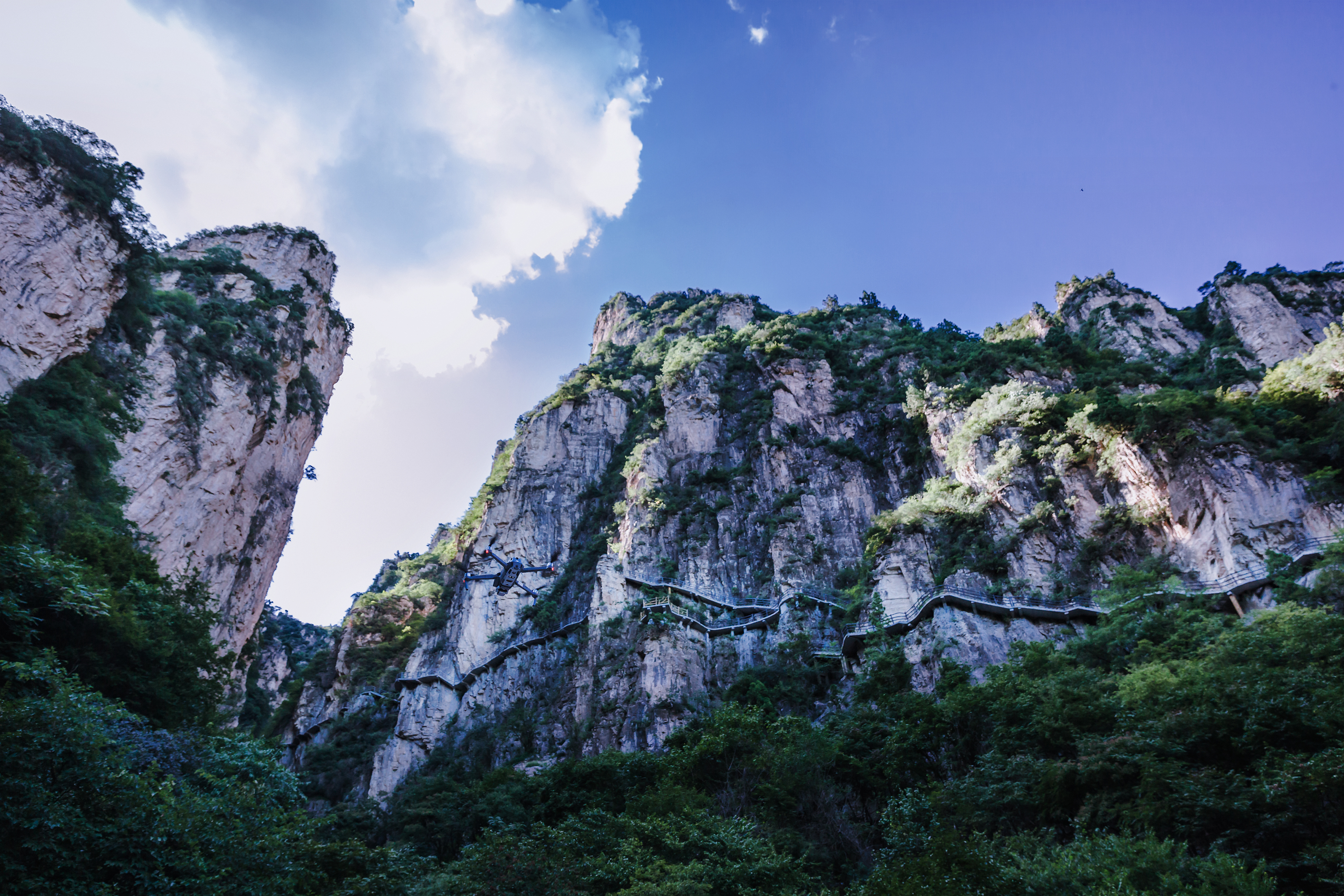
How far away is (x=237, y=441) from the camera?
28250 millimetres

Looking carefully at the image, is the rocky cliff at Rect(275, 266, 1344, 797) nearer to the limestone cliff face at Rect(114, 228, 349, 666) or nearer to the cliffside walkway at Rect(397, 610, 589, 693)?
the cliffside walkway at Rect(397, 610, 589, 693)

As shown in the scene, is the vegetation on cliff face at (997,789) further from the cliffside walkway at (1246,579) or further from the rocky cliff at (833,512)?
the rocky cliff at (833,512)

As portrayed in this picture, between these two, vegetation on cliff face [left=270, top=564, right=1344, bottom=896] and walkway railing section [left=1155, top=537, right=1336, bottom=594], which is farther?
walkway railing section [left=1155, top=537, right=1336, bottom=594]

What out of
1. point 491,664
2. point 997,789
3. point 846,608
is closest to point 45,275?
point 491,664

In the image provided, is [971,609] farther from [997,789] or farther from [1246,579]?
[997,789]

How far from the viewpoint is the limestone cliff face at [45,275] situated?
19203mm

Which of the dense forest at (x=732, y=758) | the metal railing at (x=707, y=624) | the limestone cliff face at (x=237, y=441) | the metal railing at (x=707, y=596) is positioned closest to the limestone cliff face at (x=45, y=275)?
the dense forest at (x=732, y=758)

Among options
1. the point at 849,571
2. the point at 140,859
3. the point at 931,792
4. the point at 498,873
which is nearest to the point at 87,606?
the point at 140,859

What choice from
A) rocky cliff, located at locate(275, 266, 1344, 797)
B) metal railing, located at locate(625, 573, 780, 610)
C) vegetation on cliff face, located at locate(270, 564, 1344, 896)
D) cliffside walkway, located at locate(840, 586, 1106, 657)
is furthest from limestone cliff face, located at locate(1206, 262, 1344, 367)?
metal railing, located at locate(625, 573, 780, 610)

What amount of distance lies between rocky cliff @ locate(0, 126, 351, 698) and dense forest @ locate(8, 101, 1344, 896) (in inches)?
9.4

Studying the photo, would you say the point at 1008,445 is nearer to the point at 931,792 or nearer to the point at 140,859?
the point at 931,792

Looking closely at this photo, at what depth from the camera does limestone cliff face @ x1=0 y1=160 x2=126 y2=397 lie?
19.2m

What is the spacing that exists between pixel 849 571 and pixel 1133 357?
21.1 metres

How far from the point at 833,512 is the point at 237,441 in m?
26.5
